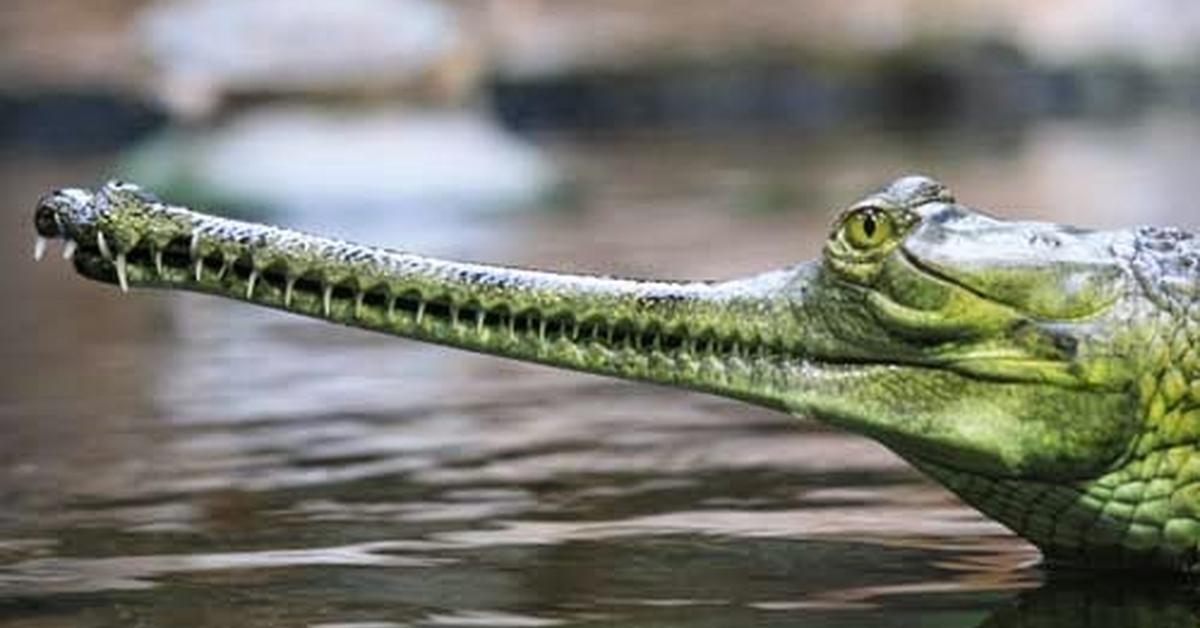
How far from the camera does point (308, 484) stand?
223 inches

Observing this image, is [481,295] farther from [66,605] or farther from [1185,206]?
[1185,206]

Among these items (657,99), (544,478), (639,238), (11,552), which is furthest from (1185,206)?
(657,99)

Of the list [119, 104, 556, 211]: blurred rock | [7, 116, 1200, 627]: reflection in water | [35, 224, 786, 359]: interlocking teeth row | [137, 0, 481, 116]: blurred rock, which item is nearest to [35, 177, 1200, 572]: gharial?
[35, 224, 786, 359]: interlocking teeth row

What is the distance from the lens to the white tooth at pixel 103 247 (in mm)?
4227

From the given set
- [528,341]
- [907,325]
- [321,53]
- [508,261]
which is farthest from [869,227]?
[321,53]

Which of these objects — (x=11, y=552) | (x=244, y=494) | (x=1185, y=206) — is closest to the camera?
(x=11, y=552)

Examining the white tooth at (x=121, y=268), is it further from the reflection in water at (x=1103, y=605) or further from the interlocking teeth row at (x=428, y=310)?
the reflection in water at (x=1103, y=605)

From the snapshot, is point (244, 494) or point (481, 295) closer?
point (481, 295)

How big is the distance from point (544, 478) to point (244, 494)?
0.58m

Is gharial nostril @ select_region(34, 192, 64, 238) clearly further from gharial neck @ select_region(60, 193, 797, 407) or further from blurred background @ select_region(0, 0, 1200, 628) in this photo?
blurred background @ select_region(0, 0, 1200, 628)

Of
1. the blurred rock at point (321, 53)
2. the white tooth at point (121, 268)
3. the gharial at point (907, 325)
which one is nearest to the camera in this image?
the gharial at point (907, 325)

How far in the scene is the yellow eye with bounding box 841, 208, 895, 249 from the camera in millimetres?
4207

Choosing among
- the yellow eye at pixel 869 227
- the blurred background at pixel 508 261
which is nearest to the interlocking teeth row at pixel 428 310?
the yellow eye at pixel 869 227

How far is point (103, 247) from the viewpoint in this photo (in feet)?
13.9
